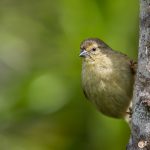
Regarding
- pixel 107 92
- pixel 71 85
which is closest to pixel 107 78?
pixel 107 92

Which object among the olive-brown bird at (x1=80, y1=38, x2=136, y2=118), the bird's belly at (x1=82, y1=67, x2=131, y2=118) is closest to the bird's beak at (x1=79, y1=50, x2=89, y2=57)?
the olive-brown bird at (x1=80, y1=38, x2=136, y2=118)

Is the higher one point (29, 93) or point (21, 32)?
point (21, 32)

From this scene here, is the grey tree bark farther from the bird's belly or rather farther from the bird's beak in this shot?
the bird's beak

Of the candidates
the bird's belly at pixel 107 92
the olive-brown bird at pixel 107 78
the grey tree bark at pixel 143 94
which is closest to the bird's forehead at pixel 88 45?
the olive-brown bird at pixel 107 78

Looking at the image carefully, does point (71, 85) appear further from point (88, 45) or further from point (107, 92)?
point (88, 45)

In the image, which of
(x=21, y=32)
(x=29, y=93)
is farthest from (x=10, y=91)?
(x=21, y=32)

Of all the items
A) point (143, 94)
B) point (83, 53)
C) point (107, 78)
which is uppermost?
point (83, 53)

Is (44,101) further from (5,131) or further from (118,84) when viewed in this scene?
(5,131)
